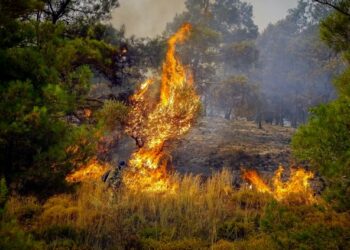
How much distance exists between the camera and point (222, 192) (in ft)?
37.6

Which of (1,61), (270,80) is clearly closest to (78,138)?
(1,61)

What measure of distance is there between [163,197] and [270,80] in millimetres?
43595

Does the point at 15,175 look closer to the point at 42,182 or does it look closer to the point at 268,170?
the point at 42,182

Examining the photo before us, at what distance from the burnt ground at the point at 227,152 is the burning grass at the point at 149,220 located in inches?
291

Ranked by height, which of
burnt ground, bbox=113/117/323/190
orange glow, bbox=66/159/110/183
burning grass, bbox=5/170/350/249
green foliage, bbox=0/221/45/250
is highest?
burnt ground, bbox=113/117/323/190

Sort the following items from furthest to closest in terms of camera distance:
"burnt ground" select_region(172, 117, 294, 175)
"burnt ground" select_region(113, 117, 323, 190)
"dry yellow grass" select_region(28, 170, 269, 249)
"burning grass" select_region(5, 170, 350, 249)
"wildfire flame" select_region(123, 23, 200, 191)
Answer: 1. "burnt ground" select_region(172, 117, 294, 175)
2. "burnt ground" select_region(113, 117, 323, 190)
3. "wildfire flame" select_region(123, 23, 200, 191)
4. "dry yellow grass" select_region(28, 170, 269, 249)
5. "burning grass" select_region(5, 170, 350, 249)

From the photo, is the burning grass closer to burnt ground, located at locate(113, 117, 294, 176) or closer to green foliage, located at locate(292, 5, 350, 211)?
green foliage, located at locate(292, 5, 350, 211)

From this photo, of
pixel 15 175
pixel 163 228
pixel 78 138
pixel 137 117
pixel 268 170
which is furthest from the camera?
pixel 268 170

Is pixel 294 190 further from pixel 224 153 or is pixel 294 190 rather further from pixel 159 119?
pixel 224 153

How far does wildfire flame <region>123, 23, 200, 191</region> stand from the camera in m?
13.5

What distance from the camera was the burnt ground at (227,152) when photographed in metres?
18.2

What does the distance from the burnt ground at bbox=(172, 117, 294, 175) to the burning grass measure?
7389 mm

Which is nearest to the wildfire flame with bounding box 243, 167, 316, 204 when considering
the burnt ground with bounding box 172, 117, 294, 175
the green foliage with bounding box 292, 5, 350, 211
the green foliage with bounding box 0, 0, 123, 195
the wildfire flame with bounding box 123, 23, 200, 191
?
the wildfire flame with bounding box 123, 23, 200, 191

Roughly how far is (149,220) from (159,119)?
6.69m
